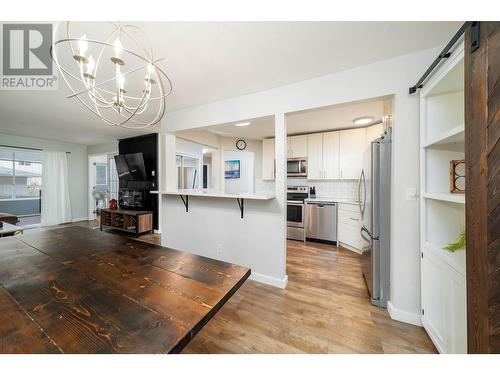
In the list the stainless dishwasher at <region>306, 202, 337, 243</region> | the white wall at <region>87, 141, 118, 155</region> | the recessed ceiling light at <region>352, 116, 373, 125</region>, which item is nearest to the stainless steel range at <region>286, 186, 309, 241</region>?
the stainless dishwasher at <region>306, 202, 337, 243</region>

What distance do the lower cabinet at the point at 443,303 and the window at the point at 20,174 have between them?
781 cm

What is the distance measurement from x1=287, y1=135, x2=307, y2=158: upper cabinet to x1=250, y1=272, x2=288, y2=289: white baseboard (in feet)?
8.67

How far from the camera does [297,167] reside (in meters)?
Result: 4.03

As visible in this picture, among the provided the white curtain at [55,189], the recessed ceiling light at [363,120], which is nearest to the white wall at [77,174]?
the white curtain at [55,189]

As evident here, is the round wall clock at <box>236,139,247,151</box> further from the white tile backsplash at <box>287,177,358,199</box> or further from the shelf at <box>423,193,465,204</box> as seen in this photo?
the shelf at <box>423,193,465,204</box>

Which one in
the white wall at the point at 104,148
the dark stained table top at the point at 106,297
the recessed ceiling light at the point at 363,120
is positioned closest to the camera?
the dark stained table top at the point at 106,297

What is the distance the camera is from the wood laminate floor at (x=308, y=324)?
4.47ft

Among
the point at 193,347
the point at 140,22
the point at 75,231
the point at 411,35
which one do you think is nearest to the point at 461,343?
the point at 193,347

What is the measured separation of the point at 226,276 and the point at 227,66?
178 cm

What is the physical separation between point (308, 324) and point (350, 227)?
217 cm

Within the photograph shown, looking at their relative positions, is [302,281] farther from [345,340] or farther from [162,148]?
[162,148]

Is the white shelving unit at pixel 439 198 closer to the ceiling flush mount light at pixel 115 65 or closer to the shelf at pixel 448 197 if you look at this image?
the shelf at pixel 448 197

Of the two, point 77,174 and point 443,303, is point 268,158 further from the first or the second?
point 77,174

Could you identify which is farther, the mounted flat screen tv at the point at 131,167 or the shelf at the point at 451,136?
the mounted flat screen tv at the point at 131,167
